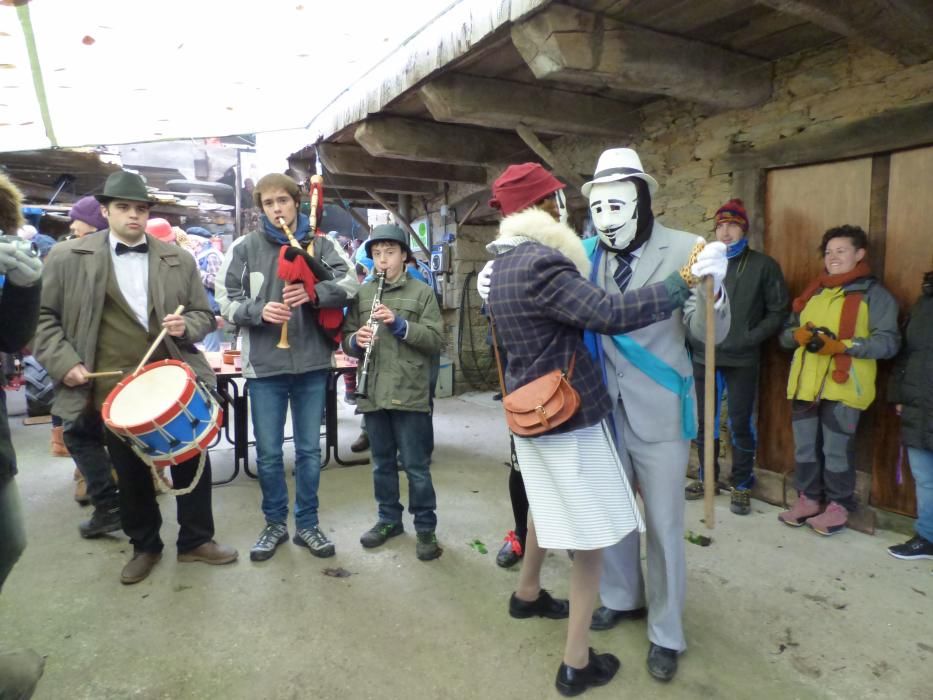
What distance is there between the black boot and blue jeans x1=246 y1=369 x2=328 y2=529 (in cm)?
96

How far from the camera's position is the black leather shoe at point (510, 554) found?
2.85 m

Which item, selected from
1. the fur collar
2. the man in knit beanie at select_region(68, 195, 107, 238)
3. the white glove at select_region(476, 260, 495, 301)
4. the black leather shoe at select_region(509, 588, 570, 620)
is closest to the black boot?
the man in knit beanie at select_region(68, 195, 107, 238)

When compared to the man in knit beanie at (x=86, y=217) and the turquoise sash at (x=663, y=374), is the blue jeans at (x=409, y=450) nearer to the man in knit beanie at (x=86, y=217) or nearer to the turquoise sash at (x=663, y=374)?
the turquoise sash at (x=663, y=374)

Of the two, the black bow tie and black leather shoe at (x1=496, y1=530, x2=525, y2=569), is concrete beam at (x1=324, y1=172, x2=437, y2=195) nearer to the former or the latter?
the black bow tie

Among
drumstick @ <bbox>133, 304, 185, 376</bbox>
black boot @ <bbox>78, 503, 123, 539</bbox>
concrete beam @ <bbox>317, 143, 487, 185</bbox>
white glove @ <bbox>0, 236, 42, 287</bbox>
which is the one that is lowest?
black boot @ <bbox>78, 503, 123, 539</bbox>

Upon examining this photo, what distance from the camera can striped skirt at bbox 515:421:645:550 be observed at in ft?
6.00

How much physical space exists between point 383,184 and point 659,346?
5686 mm

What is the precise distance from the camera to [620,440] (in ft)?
6.75

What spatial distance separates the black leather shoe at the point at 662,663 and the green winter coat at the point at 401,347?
4.72 ft

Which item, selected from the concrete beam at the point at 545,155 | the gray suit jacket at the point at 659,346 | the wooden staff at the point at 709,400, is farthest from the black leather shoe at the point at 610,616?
the concrete beam at the point at 545,155

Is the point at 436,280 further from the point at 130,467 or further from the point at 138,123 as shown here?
the point at 130,467

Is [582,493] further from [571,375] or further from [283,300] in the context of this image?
[283,300]

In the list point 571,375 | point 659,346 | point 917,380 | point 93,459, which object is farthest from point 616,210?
point 93,459

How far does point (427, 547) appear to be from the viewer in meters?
2.92
